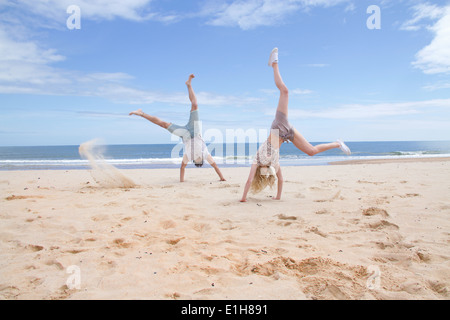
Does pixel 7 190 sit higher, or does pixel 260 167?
pixel 260 167

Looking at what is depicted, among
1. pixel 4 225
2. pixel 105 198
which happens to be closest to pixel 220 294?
pixel 4 225

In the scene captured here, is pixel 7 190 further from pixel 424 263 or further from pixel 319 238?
pixel 424 263

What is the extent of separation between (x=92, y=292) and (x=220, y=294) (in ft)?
3.20

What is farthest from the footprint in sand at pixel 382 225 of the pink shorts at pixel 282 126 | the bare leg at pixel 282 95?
the bare leg at pixel 282 95

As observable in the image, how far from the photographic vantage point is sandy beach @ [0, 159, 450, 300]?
2.19 m

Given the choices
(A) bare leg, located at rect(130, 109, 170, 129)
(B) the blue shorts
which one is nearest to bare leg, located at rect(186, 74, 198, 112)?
(B) the blue shorts

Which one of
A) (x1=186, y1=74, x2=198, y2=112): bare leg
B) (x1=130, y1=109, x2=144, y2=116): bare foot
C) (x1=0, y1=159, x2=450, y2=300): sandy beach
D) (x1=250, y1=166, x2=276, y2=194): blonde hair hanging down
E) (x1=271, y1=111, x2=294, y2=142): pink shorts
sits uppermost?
(x1=186, y1=74, x2=198, y2=112): bare leg

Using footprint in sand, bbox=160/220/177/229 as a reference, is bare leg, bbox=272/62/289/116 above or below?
above

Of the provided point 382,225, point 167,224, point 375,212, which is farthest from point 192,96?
point 382,225

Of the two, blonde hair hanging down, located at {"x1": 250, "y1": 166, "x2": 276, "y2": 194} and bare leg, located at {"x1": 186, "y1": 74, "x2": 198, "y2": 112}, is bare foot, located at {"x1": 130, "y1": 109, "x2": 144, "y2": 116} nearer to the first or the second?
bare leg, located at {"x1": 186, "y1": 74, "x2": 198, "y2": 112}

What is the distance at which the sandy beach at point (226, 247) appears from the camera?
2193mm

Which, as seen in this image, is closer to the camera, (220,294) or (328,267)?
(220,294)
